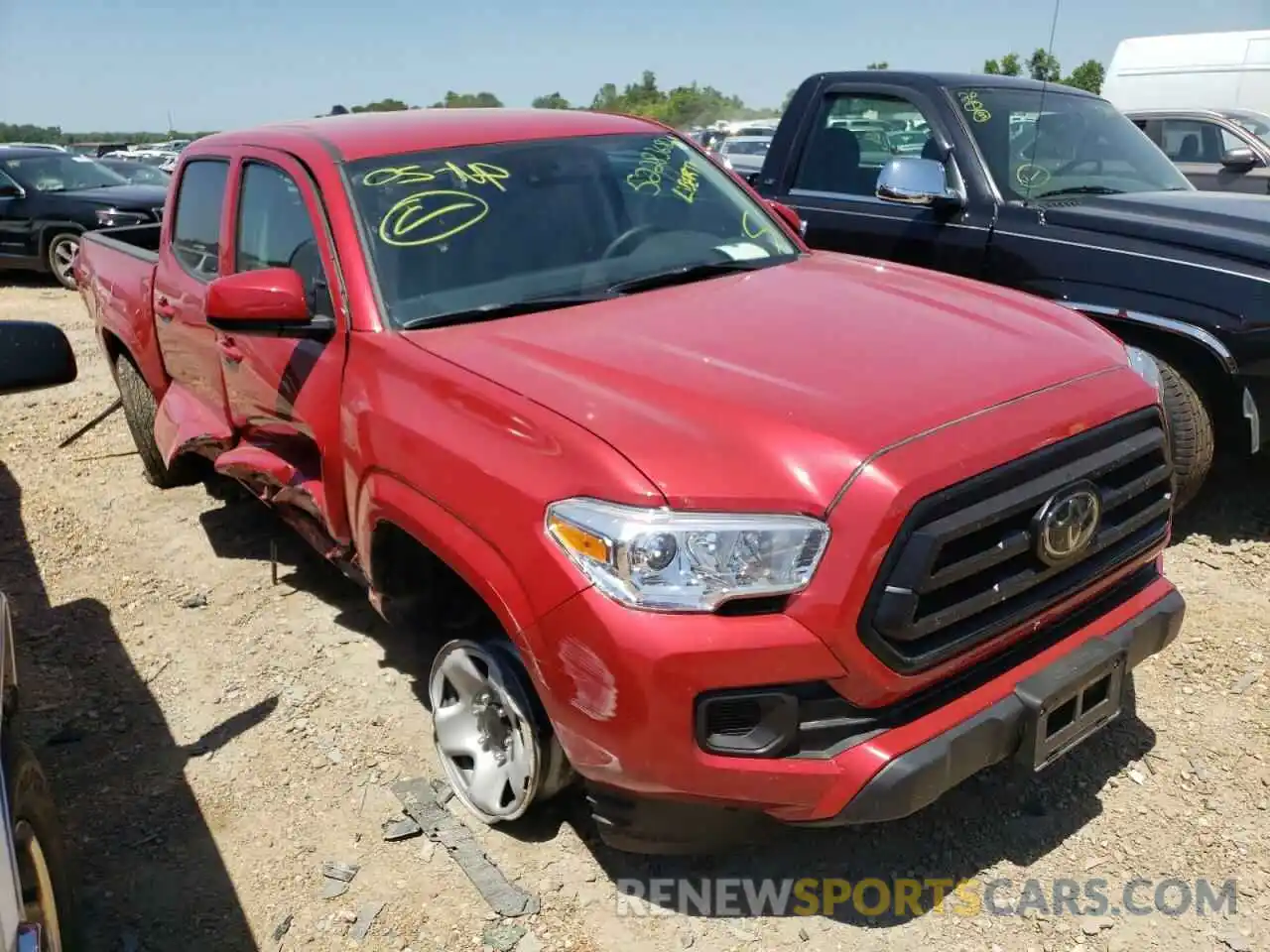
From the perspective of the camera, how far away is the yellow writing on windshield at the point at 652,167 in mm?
3598

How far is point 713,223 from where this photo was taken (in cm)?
→ 362

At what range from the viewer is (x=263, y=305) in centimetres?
298

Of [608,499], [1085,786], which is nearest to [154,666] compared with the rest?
[608,499]

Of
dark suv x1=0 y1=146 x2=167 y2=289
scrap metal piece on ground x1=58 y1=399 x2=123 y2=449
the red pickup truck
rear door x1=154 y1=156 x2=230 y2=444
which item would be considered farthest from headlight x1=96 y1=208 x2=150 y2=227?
the red pickup truck

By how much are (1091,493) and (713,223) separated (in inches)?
68.4

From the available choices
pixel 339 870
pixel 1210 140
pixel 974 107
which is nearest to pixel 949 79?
pixel 974 107

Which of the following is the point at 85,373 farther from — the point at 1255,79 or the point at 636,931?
the point at 1255,79

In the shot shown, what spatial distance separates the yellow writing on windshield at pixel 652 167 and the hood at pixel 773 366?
583 millimetres

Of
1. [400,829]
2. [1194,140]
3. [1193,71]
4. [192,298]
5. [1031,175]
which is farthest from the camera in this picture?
[1193,71]

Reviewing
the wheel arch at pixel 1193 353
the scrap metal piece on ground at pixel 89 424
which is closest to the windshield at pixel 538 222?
the wheel arch at pixel 1193 353

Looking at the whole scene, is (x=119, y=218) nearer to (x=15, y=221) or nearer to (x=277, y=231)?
(x=15, y=221)

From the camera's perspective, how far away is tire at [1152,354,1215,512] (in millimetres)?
3990

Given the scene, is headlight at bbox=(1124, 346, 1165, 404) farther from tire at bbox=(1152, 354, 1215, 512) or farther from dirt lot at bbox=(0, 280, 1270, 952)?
tire at bbox=(1152, 354, 1215, 512)

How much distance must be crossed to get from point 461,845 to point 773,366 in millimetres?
1547
